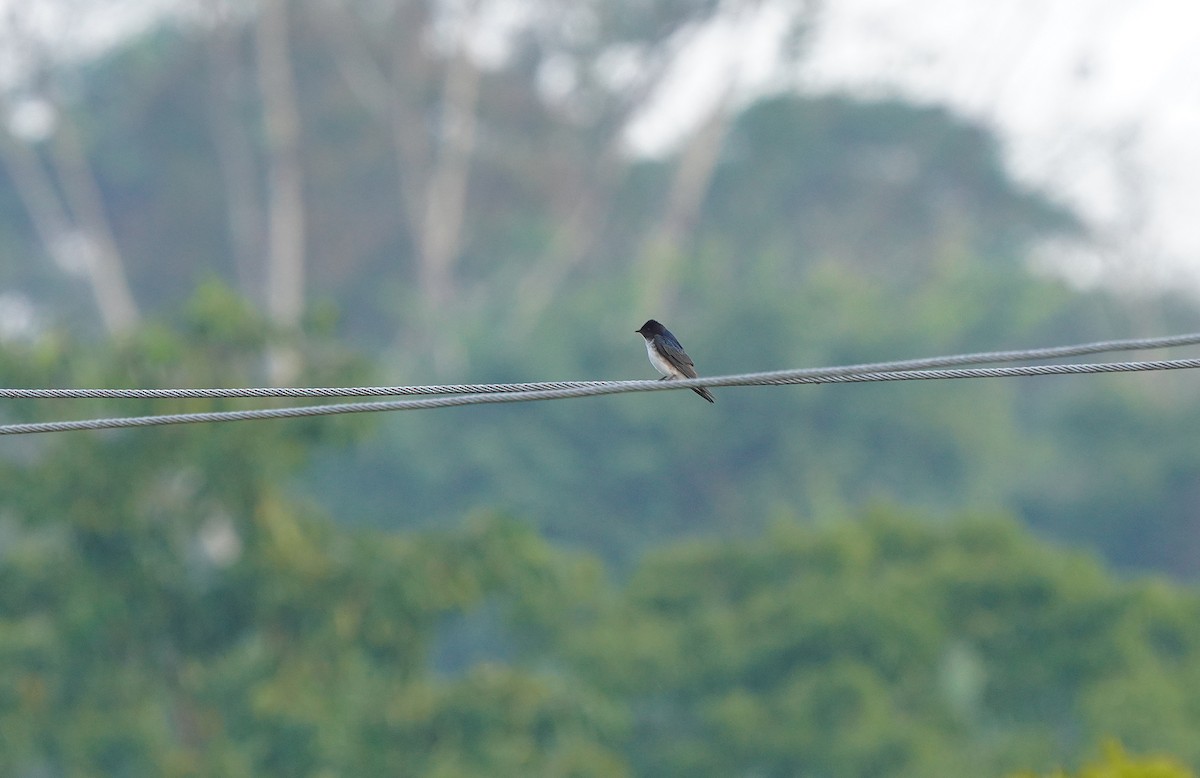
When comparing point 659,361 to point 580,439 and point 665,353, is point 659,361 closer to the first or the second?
point 665,353

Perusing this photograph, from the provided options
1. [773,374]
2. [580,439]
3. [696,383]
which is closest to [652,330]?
[696,383]

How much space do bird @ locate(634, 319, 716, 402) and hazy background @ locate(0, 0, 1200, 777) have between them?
13.4m

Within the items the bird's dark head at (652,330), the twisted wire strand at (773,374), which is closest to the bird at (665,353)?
the bird's dark head at (652,330)

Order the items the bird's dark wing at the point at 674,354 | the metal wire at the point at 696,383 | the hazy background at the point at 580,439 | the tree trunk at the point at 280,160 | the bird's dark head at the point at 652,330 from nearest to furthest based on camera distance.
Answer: the metal wire at the point at 696,383 → the bird's dark wing at the point at 674,354 → the bird's dark head at the point at 652,330 → the hazy background at the point at 580,439 → the tree trunk at the point at 280,160

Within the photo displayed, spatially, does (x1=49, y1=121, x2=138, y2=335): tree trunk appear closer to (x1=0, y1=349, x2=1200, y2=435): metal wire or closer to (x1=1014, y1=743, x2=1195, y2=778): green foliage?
(x1=1014, y1=743, x2=1195, y2=778): green foliage

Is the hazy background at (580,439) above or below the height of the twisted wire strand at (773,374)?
above

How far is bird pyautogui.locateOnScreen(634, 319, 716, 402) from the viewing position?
876cm

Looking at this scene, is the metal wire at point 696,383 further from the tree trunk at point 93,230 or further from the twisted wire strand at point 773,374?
the tree trunk at point 93,230

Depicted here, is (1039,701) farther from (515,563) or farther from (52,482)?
(52,482)

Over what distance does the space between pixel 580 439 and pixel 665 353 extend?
38.6 metres

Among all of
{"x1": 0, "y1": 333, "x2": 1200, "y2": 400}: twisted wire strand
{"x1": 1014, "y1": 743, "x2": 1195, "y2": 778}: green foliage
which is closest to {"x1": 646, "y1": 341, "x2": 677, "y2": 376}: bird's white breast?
{"x1": 0, "y1": 333, "x2": 1200, "y2": 400}: twisted wire strand

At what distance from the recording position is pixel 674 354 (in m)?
8.75

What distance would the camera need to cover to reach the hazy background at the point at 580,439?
74.6 feet

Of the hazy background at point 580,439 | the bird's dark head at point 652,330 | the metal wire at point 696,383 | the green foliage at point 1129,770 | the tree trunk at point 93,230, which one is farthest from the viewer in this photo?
the tree trunk at point 93,230
